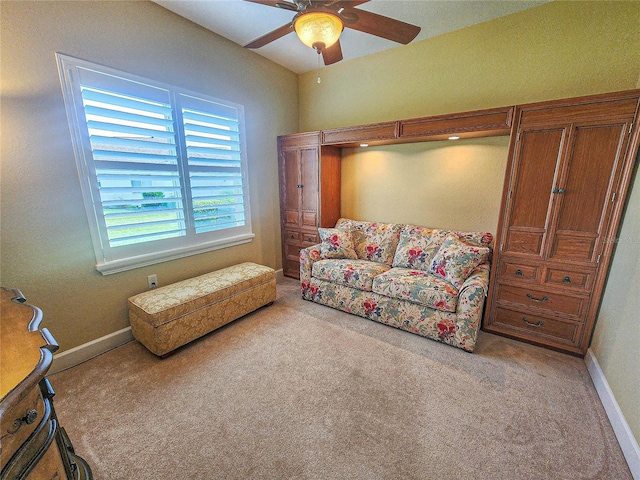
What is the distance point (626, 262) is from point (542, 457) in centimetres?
139

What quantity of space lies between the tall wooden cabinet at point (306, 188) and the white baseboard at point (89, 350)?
2107 mm

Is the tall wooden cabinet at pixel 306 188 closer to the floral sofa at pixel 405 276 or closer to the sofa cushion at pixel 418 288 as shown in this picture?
the floral sofa at pixel 405 276

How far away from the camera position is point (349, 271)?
280 centimetres

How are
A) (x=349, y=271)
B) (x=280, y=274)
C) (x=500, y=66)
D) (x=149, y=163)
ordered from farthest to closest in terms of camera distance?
(x=280, y=274) → (x=349, y=271) → (x=500, y=66) → (x=149, y=163)

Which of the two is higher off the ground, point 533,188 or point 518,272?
point 533,188

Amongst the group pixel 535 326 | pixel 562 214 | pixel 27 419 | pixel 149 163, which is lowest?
pixel 535 326

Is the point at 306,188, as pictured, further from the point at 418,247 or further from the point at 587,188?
the point at 587,188

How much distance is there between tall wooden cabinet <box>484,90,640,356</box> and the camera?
188 centimetres

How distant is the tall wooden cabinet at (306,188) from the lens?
133 inches

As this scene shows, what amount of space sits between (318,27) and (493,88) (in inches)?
81.6

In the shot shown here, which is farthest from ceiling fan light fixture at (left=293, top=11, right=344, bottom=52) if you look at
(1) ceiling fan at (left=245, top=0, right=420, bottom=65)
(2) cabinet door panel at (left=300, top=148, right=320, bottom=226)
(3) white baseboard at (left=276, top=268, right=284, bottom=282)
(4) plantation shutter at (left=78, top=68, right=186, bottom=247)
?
(3) white baseboard at (left=276, top=268, right=284, bottom=282)

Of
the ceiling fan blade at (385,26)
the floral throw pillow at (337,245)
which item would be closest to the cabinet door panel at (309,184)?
the floral throw pillow at (337,245)

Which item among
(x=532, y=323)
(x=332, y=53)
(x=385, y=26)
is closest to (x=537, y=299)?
(x=532, y=323)

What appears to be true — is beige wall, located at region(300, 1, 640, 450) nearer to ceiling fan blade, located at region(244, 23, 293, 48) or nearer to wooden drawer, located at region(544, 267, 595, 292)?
wooden drawer, located at region(544, 267, 595, 292)
